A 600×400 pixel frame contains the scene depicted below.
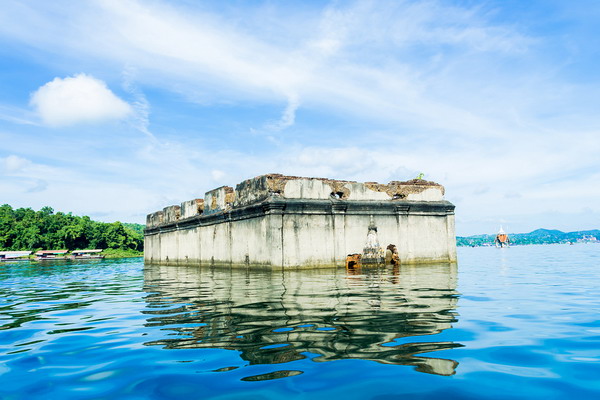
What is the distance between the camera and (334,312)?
4461mm

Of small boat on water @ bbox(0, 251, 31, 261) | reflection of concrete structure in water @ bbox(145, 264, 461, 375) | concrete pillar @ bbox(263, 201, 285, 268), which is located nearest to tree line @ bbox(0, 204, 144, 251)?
small boat on water @ bbox(0, 251, 31, 261)

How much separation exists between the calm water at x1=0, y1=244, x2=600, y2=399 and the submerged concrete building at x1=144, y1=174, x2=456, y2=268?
19.4 ft

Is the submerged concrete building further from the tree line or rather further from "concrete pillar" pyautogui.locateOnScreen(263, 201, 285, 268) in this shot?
the tree line

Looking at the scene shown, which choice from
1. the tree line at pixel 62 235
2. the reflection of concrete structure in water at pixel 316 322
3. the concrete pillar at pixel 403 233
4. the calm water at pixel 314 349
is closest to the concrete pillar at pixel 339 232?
the concrete pillar at pixel 403 233

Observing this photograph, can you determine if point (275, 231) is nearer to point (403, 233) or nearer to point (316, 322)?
point (403, 233)

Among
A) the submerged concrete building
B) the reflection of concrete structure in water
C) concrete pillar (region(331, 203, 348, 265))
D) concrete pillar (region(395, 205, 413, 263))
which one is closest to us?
the reflection of concrete structure in water

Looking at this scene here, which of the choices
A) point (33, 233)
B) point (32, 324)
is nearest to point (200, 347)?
point (32, 324)

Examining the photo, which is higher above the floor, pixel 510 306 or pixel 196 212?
pixel 196 212

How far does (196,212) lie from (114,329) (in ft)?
41.8

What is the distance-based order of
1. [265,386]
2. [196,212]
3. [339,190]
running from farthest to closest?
[196,212], [339,190], [265,386]

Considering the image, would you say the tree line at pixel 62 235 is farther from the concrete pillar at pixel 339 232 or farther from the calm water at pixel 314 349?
the calm water at pixel 314 349

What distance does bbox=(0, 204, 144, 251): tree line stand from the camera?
206 ft

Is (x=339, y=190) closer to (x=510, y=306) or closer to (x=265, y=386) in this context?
(x=510, y=306)

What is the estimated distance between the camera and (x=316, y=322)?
395cm
